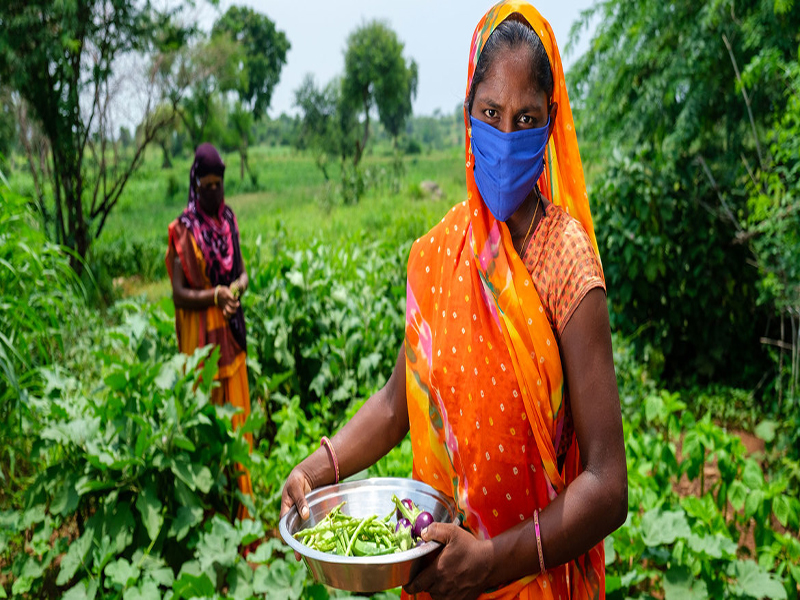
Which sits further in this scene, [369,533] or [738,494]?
[738,494]

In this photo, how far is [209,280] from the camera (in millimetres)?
3549

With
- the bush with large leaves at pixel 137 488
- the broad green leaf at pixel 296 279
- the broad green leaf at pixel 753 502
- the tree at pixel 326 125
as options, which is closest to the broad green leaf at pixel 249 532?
the bush with large leaves at pixel 137 488

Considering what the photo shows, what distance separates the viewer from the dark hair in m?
1.12

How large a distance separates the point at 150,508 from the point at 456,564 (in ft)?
6.05

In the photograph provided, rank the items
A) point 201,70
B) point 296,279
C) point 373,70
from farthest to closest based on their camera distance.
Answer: point 373,70 < point 201,70 < point 296,279

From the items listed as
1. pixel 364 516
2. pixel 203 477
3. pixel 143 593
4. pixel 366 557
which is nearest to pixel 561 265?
pixel 366 557

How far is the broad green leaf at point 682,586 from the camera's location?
86.8 inches

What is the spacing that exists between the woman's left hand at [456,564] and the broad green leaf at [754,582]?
1587mm

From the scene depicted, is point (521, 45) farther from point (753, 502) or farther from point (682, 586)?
point (753, 502)

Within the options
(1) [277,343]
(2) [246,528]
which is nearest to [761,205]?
(1) [277,343]

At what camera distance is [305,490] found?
4.59 feet

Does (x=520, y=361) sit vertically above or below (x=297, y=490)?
above

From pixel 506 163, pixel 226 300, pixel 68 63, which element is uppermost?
pixel 68 63

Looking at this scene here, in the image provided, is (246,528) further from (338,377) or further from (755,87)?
(755,87)
